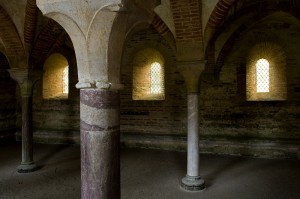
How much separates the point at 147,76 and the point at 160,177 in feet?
13.9

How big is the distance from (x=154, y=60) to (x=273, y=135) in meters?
4.37

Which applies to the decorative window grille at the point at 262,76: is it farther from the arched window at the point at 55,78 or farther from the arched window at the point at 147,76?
the arched window at the point at 55,78

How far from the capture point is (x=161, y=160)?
735 cm

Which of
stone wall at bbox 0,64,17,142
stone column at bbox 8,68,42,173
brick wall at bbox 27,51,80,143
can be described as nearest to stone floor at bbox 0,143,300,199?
stone column at bbox 8,68,42,173

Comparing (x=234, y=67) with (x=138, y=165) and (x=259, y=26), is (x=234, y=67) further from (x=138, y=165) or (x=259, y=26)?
(x=138, y=165)

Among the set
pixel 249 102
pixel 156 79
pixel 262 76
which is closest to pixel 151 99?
pixel 156 79

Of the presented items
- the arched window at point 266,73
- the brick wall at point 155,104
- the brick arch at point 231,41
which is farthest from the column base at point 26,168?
the arched window at point 266,73

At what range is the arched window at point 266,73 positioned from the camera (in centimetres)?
785

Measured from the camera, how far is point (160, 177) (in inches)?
231

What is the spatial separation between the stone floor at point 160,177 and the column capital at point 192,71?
1.99 m

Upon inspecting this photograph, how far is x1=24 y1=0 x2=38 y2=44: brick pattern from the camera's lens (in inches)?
230

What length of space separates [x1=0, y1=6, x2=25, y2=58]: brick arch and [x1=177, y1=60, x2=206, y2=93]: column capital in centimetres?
374

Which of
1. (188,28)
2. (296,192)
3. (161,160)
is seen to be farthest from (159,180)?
(188,28)

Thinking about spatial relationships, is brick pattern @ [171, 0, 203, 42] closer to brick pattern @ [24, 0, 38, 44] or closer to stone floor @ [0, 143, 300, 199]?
stone floor @ [0, 143, 300, 199]
